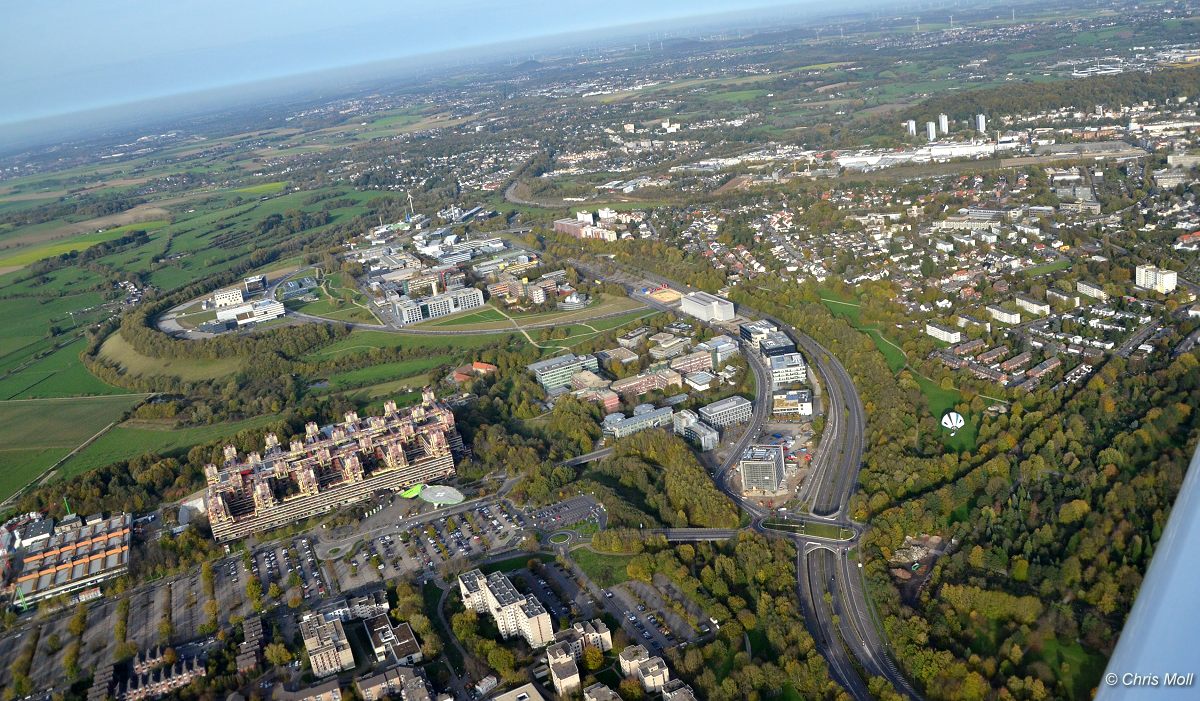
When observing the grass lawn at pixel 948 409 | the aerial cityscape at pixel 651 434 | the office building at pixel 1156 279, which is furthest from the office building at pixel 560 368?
the office building at pixel 1156 279

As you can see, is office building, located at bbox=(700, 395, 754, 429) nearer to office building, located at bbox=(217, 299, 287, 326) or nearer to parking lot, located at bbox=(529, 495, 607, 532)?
parking lot, located at bbox=(529, 495, 607, 532)

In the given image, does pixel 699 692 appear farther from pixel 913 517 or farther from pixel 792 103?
pixel 792 103

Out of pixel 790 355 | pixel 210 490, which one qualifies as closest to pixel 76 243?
pixel 210 490

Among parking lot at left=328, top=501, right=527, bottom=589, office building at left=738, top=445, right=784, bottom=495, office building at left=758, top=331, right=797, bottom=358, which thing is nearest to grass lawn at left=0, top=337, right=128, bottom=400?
parking lot at left=328, top=501, right=527, bottom=589

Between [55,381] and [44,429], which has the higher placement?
[55,381]

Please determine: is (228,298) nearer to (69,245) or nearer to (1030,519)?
(69,245)

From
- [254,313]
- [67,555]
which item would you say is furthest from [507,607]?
[254,313]
